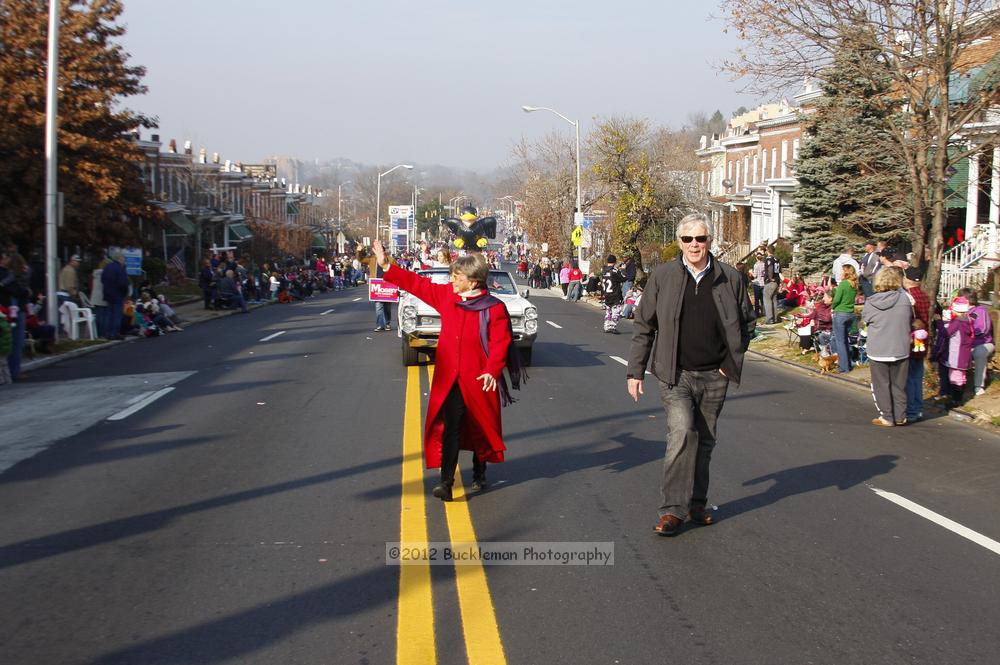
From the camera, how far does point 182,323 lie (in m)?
28.2

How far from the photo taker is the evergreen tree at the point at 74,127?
27.1m

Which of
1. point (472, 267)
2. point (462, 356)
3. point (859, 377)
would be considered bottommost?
point (859, 377)

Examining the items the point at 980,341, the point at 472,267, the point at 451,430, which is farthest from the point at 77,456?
the point at 980,341

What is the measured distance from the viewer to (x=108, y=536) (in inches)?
263

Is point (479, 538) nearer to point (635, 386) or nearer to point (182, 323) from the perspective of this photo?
point (635, 386)

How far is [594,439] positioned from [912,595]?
471 centimetres

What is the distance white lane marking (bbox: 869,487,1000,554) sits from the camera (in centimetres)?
693

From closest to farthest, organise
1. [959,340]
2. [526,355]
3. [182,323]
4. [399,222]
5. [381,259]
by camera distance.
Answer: [381,259]
[959,340]
[526,355]
[182,323]
[399,222]

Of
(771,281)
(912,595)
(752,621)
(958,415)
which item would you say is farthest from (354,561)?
(771,281)

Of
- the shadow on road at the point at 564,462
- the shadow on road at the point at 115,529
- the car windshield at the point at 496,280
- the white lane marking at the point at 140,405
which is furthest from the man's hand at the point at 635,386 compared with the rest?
the car windshield at the point at 496,280

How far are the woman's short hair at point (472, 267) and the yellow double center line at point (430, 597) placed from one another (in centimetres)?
164

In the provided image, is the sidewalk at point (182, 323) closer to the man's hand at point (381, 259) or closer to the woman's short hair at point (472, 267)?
the man's hand at point (381, 259)

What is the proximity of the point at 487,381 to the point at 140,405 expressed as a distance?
6564mm

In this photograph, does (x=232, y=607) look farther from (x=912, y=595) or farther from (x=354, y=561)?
(x=912, y=595)
